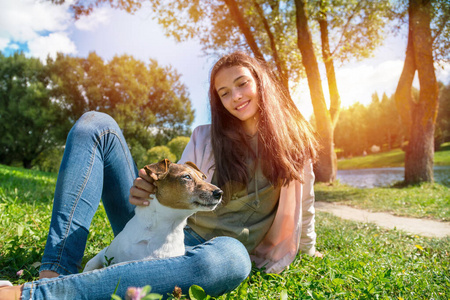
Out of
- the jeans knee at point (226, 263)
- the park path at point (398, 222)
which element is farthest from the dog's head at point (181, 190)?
the park path at point (398, 222)

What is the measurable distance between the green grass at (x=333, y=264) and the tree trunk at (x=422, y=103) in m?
7.23

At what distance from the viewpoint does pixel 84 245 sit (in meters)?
2.11

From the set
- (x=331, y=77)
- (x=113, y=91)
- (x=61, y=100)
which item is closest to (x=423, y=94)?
(x=331, y=77)

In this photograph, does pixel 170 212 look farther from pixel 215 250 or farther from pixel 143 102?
pixel 143 102

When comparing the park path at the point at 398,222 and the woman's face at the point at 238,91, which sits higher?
the woman's face at the point at 238,91

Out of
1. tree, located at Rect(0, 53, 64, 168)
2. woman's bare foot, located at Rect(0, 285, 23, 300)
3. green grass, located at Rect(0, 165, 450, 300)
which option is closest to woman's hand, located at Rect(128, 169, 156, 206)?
woman's bare foot, located at Rect(0, 285, 23, 300)

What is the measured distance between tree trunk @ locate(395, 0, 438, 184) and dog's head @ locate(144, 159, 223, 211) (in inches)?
427

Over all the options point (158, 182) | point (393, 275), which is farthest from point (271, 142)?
point (393, 275)

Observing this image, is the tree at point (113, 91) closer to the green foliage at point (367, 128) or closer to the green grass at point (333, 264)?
the green grass at point (333, 264)

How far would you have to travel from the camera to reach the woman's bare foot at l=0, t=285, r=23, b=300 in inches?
57.1

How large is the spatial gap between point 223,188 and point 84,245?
114 cm

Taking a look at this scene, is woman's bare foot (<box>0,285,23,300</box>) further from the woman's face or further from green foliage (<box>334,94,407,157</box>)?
green foliage (<box>334,94,407,157</box>)

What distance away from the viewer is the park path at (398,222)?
5148 millimetres

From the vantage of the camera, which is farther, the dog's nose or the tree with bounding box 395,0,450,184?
the tree with bounding box 395,0,450,184
